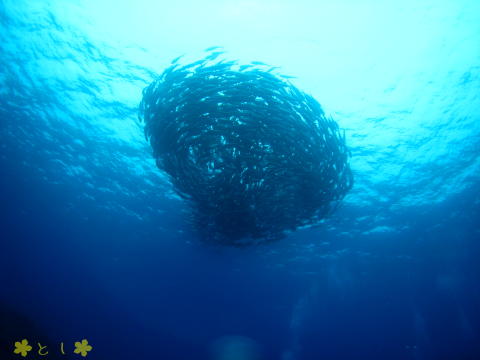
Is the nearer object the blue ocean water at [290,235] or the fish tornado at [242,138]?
the fish tornado at [242,138]

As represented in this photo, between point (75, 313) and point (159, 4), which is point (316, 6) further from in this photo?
point (75, 313)

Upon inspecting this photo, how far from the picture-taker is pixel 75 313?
45.6m

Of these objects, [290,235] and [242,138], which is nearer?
[242,138]

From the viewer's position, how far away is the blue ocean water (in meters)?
9.38

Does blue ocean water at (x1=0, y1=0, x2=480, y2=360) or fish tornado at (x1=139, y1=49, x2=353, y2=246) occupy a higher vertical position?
blue ocean water at (x1=0, y1=0, x2=480, y2=360)

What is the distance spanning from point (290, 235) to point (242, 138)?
1236cm

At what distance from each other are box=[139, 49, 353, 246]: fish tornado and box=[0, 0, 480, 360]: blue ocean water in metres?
2.21

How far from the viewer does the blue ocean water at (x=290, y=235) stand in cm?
938

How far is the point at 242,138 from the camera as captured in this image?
27.9 feet

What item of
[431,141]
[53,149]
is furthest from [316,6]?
[53,149]

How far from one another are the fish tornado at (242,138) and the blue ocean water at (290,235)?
2211 millimetres

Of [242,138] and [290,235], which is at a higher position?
[290,235]

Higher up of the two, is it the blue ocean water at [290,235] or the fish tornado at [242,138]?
the blue ocean water at [290,235]

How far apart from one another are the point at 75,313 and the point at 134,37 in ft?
160
